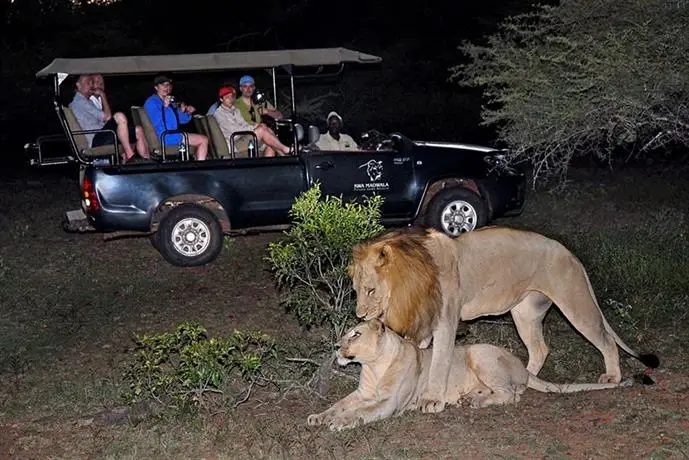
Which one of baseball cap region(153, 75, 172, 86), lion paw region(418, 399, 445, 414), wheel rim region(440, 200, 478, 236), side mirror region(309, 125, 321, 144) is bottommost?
lion paw region(418, 399, 445, 414)

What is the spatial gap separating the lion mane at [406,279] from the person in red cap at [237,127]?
457 centimetres

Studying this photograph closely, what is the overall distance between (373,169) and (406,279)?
462 centimetres

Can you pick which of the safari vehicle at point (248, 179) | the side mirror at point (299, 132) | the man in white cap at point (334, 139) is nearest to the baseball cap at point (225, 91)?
the safari vehicle at point (248, 179)

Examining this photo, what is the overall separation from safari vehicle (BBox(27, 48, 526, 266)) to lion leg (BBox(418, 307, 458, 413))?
4246 mm

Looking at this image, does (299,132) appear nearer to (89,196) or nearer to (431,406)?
(89,196)

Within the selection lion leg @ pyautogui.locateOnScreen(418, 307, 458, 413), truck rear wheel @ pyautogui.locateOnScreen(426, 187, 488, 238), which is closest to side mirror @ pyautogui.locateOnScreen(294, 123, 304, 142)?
truck rear wheel @ pyautogui.locateOnScreen(426, 187, 488, 238)

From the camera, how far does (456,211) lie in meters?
11.6

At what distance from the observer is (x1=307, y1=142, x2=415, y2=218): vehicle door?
11.0 metres

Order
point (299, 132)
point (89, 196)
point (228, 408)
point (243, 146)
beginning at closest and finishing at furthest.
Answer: point (228, 408)
point (89, 196)
point (299, 132)
point (243, 146)

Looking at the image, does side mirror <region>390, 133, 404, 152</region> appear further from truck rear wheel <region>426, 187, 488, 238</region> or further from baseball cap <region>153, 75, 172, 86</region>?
baseball cap <region>153, 75, 172, 86</region>

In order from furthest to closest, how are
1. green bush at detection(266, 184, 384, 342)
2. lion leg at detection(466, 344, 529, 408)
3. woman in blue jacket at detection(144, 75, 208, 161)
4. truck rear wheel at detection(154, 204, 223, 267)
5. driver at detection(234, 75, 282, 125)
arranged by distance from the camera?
driver at detection(234, 75, 282, 125), woman in blue jacket at detection(144, 75, 208, 161), truck rear wheel at detection(154, 204, 223, 267), green bush at detection(266, 184, 384, 342), lion leg at detection(466, 344, 529, 408)

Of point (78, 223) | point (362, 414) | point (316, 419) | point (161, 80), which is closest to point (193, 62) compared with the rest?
point (161, 80)

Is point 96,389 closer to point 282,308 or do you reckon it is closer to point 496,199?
point 282,308

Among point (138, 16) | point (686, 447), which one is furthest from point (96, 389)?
point (138, 16)
